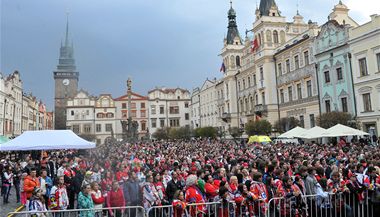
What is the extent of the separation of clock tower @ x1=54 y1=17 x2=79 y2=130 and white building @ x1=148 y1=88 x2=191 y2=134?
991 inches

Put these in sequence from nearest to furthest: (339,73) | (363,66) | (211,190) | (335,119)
A: (211,190) < (335,119) < (363,66) < (339,73)

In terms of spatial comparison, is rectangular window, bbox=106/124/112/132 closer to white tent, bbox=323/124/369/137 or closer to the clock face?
the clock face

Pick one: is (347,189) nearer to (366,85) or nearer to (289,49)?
(366,85)

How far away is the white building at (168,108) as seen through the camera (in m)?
84.6

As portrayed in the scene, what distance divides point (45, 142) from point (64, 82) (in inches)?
3674

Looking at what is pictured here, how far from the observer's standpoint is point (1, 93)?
155 ft

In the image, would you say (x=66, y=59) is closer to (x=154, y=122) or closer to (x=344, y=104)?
(x=154, y=122)

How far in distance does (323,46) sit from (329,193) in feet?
96.1

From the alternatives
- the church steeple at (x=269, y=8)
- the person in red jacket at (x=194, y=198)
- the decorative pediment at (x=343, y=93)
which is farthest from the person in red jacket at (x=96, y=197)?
the church steeple at (x=269, y=8)

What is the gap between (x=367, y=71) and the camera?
2866cm

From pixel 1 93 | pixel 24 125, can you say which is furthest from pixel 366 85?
pixel 24 125

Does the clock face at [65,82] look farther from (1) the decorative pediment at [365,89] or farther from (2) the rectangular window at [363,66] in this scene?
(1) the decorative pediment at [365,89]

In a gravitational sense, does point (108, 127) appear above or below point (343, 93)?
above

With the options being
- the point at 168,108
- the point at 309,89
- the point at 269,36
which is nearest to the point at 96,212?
the point at 309,89
